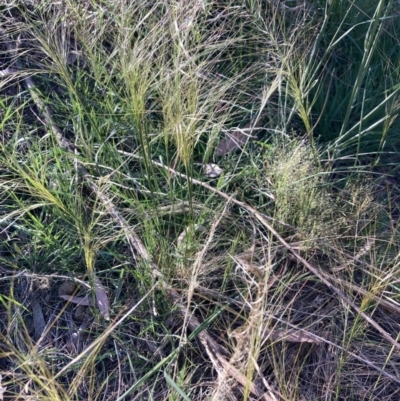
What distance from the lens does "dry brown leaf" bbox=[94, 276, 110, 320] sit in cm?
142

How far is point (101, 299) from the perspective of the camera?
1.44 meters

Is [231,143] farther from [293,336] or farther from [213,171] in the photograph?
[293,336]

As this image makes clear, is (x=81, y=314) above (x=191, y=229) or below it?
below

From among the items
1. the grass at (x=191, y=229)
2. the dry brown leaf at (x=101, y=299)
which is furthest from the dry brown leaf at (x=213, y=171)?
the dry brown leaf at (x=101, y=299)

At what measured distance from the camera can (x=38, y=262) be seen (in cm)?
148

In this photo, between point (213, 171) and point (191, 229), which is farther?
point (213, 171)

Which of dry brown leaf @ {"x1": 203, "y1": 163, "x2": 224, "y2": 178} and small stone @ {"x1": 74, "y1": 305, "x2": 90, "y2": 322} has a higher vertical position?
dry brown leaf @ {"x1": 203, "y1": 163, "x2": 224, "y2": 178}

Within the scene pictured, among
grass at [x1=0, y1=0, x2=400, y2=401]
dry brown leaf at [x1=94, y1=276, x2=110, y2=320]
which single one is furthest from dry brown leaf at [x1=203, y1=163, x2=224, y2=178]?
dry brown leaf at [x1=94, y1=276, x2=110, y2=320]

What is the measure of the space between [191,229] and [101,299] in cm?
26

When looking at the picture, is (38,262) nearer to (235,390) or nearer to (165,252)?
(165,252)

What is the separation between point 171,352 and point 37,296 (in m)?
0.34

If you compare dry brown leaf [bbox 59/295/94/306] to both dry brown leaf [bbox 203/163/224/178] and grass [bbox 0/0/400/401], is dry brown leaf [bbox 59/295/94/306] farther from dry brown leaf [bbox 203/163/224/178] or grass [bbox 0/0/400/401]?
dry brown leaf [bbox 203/163/224/178]

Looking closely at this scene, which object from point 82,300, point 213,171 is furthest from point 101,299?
point 213,171

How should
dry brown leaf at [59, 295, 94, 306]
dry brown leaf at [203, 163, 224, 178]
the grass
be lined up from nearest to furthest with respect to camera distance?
1. the grass
2. dry brown leaf at [59, 295, 94, 306]
3. dry brown leaf at [203, 163, 224, 178]
